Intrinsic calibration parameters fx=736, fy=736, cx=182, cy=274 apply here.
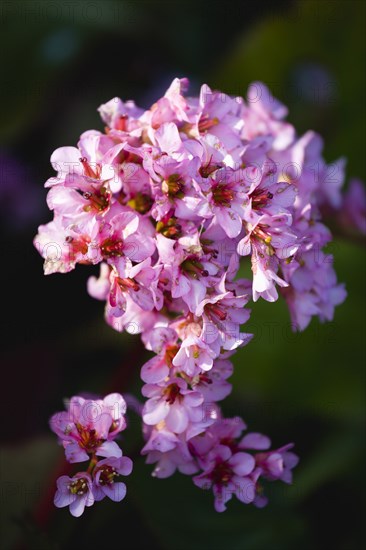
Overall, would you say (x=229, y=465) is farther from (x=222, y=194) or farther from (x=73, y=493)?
(x=222, y=194)

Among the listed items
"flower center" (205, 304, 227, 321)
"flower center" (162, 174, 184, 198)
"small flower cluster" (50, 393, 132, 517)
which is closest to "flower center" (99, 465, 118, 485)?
"small flower cluster" (50, 393, 132, 517)

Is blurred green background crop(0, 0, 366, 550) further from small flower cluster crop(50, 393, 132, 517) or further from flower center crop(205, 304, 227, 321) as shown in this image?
flower center crop(205, 304, 227, 321)

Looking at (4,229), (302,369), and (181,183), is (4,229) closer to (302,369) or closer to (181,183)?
(302,369)

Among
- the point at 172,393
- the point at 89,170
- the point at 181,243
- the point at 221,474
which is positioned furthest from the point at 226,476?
the point at 89,170

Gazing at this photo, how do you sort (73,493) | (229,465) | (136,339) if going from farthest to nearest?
(136,339), (229,465), (73,493)

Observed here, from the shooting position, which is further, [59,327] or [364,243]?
[59,327]

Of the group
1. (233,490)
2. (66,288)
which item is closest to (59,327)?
(66,288)

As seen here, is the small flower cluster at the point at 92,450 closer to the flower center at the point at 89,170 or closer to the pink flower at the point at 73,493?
the pink flower at the point at 73,493

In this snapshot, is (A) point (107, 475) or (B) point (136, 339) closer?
(A) point (107, 475)
